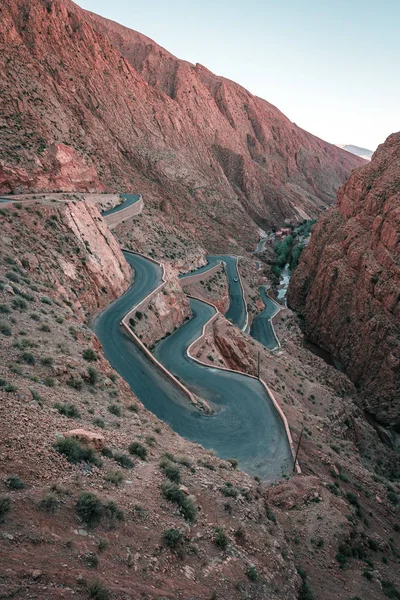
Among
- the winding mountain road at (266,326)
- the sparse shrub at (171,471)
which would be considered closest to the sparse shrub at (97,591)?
the sparse shrub at (171,471)

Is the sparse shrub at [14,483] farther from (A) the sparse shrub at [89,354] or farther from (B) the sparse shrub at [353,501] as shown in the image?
(B) the sparse shrub at [353,501]

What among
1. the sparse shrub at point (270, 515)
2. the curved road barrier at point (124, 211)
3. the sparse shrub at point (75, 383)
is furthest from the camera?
the curved road barrier at point (124, 211)

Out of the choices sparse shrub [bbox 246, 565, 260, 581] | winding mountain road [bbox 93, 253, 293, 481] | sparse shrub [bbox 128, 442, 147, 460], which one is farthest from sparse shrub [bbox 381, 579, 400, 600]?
sparse shrub [bbox 128, 442, 147, 460]

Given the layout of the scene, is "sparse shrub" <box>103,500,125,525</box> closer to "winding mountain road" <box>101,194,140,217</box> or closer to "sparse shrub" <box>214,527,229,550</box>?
"sparse shrub" <box>214,527,229,550</box>

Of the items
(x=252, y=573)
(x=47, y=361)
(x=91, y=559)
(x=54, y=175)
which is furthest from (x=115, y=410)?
(x=54, y=175)

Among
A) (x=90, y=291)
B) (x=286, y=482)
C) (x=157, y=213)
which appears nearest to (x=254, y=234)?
(x=157, y=213)

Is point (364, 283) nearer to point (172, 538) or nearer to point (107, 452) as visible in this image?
point (107, 452)
